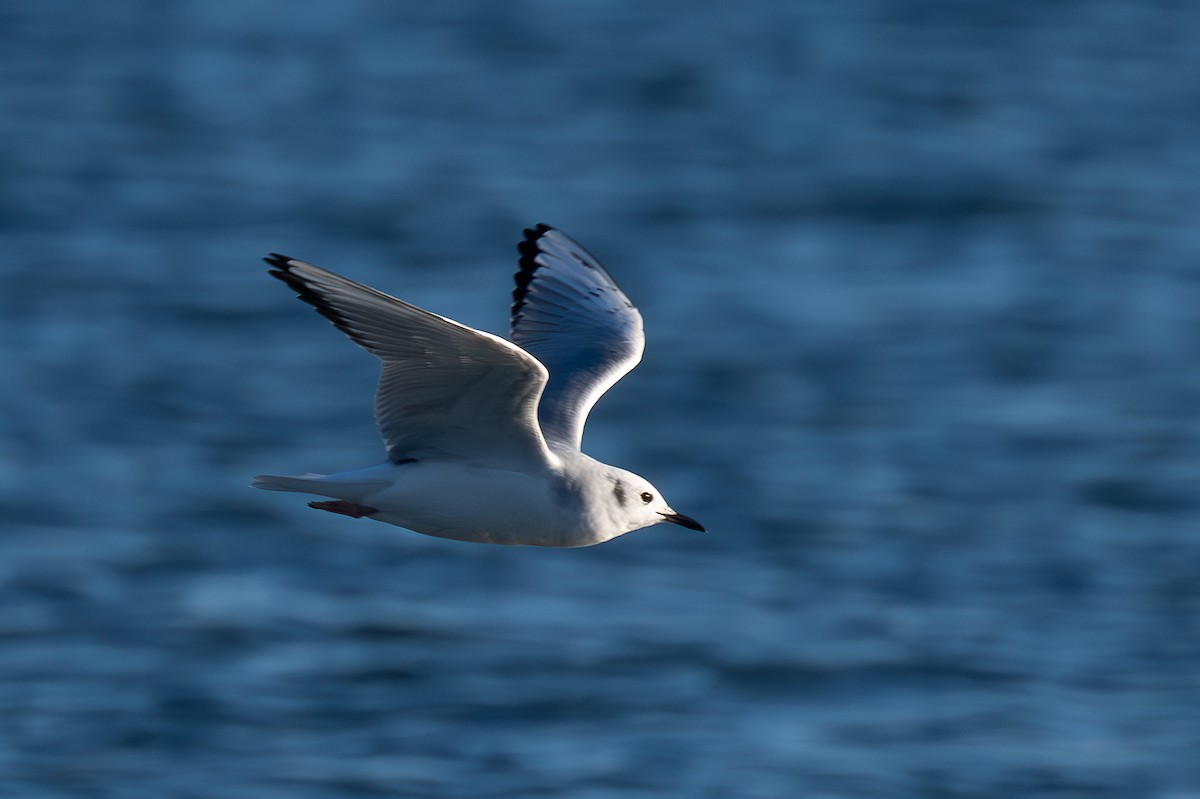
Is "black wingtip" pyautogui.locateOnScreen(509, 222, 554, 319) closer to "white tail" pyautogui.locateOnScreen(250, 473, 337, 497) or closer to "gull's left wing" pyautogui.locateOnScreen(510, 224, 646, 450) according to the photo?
"gull's left wing" pyautogui.locateOnScreen(510, 224, 646, 450)

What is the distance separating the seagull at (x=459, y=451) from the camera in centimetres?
655

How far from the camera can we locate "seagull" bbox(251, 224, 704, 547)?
6.55 meters

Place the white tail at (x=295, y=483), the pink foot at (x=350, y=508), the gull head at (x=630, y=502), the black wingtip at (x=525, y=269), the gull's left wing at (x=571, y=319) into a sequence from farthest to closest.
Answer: the black wingtip at (x=525, y=269), the gull's left wing at (x=571, y=319), the gull head at (x=630, y=502), the pink foot at (x=350, y=508), the white tail at (x=295, y=483)

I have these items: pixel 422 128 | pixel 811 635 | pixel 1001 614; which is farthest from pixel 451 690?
pixel 422 128

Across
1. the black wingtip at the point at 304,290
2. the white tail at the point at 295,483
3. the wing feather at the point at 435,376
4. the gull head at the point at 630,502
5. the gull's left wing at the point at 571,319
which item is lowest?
the white tail at the point at 295,483

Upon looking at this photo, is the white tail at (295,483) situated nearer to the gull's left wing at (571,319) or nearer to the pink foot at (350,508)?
the pink foot at (350,508)

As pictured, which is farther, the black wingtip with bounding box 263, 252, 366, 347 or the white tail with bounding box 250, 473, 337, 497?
the white tail with bounding box 250, 473, 337, 497

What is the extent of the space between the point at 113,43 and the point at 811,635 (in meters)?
14.9

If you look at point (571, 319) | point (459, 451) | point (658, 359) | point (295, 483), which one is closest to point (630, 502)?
point (459, 451)

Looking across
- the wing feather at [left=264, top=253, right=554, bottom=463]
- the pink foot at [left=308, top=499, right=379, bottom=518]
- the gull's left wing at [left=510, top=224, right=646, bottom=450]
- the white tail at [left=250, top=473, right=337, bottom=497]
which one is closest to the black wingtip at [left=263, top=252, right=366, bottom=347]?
A: the wing feather at [left=264, top=253, right=554, bottom=463]

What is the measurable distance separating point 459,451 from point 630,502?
0.66m

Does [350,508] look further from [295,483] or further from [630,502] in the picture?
[630,502]

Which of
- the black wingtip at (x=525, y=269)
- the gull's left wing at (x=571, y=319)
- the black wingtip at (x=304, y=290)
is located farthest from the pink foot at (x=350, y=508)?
the black wingtip at (x=525, y=269)

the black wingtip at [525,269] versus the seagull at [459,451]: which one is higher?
the black wingtip at [525,269]
